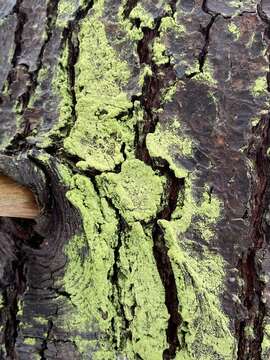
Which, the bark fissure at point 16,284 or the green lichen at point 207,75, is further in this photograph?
the bark fissure at point 16,284

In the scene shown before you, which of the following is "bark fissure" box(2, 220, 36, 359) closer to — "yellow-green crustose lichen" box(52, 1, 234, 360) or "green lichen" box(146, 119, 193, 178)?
"yellow-green crustose lichen" box(52, 1, 234, 360)

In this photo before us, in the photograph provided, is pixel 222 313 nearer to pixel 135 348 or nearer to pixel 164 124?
pixel 135 348

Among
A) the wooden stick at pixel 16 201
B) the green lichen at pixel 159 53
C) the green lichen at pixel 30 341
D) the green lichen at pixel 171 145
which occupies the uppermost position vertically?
the green lichen at pixel 159 53

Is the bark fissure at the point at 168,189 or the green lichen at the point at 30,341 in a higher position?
the bark fissure at the point at 168,189

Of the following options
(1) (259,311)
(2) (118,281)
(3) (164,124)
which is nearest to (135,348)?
(2) (118,281)

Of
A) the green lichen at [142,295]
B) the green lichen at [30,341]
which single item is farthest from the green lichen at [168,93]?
the green lichen at [30,341]

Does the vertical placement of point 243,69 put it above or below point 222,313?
above

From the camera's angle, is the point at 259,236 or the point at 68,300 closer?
the point at 259,236

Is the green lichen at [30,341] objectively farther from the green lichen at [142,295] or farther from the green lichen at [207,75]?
the green lichen at [207,75]
